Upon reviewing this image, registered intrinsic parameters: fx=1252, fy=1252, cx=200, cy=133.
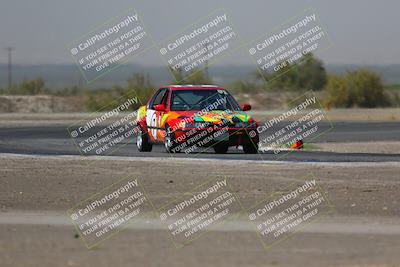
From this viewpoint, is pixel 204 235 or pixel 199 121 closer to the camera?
pixel 204 235

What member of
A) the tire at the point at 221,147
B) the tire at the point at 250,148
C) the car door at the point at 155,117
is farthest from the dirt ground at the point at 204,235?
the tire at the point at 250,148

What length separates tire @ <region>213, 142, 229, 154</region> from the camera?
2745cm

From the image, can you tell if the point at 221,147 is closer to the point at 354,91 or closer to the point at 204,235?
the point at 204,235

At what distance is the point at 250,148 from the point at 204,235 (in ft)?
46.4

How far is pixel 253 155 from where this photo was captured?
89.7 feet

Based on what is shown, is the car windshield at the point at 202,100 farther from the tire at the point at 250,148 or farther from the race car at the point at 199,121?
the tire at the point at 250,148

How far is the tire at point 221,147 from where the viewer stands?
27.5 meters

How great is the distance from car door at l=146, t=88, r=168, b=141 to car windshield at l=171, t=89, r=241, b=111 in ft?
1.43

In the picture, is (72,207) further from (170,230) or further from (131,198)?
(170,230)

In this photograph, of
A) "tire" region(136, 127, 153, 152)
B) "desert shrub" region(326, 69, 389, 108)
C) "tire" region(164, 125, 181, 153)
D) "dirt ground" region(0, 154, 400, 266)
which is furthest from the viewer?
"desert shrub" region(326, 69, 389, 108)

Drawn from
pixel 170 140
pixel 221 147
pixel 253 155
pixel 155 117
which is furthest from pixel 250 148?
pixel 155 117

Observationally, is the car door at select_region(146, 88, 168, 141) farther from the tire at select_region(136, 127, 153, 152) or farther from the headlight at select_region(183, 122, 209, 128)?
the headlight at select_region(183, 122, 209, 128)

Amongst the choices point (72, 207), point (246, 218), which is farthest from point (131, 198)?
point (246, 218)

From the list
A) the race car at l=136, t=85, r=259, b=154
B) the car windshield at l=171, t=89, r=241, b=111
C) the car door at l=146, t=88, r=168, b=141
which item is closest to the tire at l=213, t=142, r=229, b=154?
the race car at l=136, t=85, r=259, b=154
